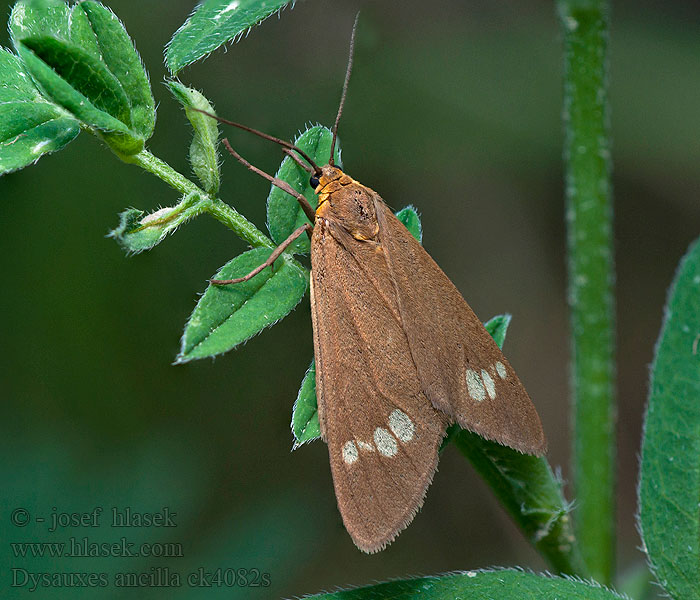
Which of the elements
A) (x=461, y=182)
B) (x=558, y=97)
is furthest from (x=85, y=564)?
(x=558, y=97)

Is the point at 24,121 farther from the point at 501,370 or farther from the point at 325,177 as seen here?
the point at 501,370

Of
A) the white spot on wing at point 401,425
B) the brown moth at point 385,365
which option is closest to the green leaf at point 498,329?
the brown moth at point 385,365

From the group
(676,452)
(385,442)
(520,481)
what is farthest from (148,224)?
(676,452)

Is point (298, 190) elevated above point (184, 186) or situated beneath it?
situated beneath

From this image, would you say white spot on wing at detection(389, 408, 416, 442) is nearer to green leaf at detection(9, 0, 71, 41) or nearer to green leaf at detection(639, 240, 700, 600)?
green leaf at detection(639, 240, 700, 600)

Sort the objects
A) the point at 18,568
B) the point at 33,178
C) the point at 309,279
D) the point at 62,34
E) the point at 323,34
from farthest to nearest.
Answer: the point at 323,34
the point at 33,178
the point at 18,568
the point at 309,279
the point at 62,34

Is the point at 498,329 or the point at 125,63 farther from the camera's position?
the point at 498,329

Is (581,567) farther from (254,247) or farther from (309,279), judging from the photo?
(254,247)
